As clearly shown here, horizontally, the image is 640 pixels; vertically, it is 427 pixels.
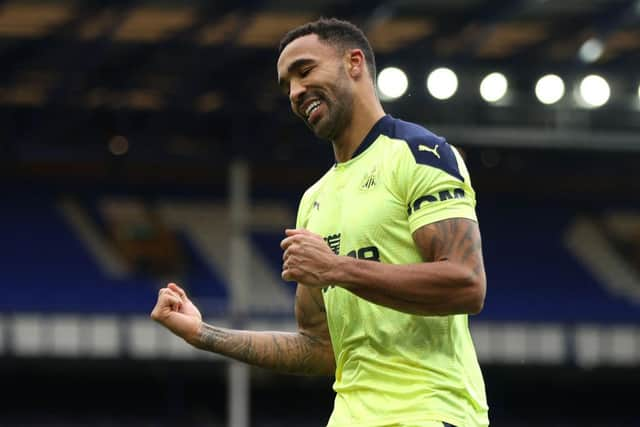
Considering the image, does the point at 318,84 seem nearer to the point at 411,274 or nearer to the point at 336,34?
the point at 336,34

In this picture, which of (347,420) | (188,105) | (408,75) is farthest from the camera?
(188,105)

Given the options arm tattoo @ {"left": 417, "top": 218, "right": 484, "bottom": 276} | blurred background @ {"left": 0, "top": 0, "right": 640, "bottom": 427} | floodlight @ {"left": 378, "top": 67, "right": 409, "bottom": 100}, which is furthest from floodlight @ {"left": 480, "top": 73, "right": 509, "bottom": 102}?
arm tattoo @ {"left": 417, "top": 218, "right": 484, "bottom": 276}

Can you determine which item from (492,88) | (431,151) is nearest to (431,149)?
(431,151)

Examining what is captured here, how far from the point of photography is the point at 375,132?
4.39m

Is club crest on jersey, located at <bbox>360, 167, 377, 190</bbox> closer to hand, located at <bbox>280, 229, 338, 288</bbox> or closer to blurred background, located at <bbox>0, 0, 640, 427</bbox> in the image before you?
hand, located at <bbox>280, 229, 338, 288</bbox>

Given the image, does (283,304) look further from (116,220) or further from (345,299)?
(345,299)

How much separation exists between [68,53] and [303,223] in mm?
15960

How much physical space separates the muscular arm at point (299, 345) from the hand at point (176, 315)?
16cm

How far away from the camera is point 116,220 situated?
27203 millimetres

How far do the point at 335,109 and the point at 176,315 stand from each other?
0.85 m

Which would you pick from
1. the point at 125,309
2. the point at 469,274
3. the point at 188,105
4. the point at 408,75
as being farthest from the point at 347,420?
the point at 125,309

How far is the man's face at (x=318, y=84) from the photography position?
429cm

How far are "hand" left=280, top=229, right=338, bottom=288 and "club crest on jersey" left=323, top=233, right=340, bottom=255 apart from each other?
36 cm

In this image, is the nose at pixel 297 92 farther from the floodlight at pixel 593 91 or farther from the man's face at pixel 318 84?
the floodlight at pixel 593 91
